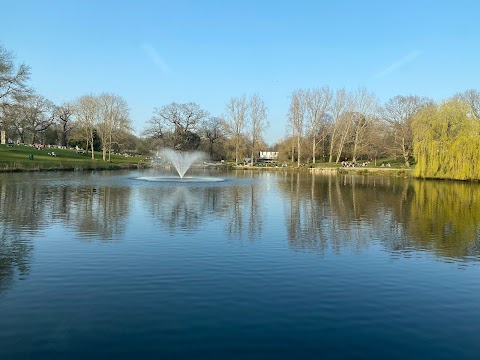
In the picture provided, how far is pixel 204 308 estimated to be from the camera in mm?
7344

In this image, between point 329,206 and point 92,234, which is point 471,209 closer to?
point 329,206

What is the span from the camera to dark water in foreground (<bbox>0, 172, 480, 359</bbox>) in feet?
19.9

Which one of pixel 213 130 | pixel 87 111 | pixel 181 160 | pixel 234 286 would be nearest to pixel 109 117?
pixel 87 111

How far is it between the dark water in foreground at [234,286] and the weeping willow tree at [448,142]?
29782 millimetres

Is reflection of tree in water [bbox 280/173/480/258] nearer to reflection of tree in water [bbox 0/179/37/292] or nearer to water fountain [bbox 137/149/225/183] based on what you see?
reflection of tree in water [bbox 0/179/37/292]

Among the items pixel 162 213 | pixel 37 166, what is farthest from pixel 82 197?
pixel 37 166

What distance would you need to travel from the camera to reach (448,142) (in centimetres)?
4569

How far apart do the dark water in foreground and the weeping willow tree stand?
29.8m

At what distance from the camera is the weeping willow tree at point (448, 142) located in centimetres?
4372

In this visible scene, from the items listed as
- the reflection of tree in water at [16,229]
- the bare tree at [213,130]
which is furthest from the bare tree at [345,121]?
the reflection of tree in water at [16,229]

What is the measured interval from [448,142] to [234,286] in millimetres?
44714

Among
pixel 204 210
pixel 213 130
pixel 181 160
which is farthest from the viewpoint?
pixel 213 130

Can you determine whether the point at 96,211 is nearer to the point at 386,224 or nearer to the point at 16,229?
the point at 16,229

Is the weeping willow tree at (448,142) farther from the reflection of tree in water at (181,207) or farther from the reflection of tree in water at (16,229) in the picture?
the reflection of tree in water at (16,229)
